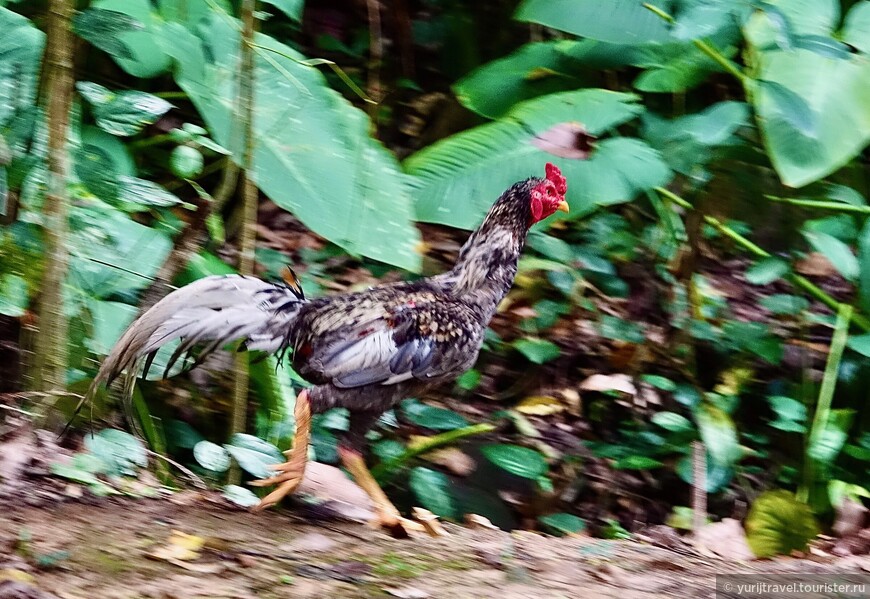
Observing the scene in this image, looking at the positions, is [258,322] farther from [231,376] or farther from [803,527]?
[803,527]

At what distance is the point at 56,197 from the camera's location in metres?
3.00

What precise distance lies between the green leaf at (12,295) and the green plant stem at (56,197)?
154 mm

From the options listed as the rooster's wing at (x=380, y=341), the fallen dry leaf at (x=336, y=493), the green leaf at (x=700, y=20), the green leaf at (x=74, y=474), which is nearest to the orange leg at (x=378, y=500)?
the fallen dry leaf at (x=336, y=493)

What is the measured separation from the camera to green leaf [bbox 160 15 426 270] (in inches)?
147

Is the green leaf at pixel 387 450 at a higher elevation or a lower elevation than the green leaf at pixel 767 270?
lower

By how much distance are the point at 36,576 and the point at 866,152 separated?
533 centimetres

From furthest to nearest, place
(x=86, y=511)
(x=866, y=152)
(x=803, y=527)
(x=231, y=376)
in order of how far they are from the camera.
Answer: (x=866, y=152), (x=803, y=527), (x=231, y=376), (x=86, y=511)

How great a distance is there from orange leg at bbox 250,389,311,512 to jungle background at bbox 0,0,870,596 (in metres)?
0.16

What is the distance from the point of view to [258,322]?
116 inches

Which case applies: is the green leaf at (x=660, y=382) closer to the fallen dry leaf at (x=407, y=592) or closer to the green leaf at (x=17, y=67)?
the fallen dry leaf at (x=407, y=592)

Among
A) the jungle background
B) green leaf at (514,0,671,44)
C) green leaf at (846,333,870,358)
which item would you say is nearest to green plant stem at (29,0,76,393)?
the jungle background

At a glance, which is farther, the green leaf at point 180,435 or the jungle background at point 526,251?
the green leaf at point 180,435

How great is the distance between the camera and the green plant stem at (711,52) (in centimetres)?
450

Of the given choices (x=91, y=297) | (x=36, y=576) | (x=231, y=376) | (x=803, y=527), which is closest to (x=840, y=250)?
(x=803, y=527)
